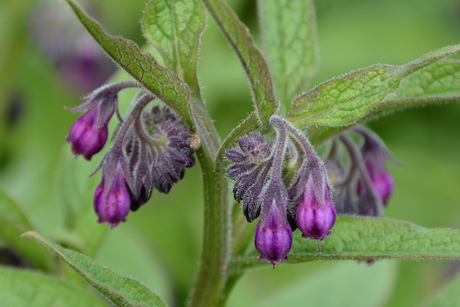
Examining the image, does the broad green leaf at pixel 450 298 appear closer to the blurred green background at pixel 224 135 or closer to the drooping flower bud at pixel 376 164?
the drooping flower bud at pixel 376 164

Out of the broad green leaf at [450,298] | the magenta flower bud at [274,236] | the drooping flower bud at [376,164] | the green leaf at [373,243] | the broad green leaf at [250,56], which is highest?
the broad green leaf at [250,56]

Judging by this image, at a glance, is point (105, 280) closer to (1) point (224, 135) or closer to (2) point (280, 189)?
(2) point (280, 189)

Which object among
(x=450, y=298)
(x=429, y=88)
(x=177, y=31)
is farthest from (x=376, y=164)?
(x=177, y=31)

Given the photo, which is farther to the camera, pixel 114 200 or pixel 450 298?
pixel 450 298

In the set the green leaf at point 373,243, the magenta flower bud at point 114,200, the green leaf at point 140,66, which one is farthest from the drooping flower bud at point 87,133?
the green leaf at point 373,243

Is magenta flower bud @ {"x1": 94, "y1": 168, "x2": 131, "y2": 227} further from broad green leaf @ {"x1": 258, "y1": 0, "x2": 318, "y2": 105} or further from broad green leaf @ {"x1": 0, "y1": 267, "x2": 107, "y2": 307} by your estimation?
broad green leaf @ {"x1": 258, "y1": 0, "x2": 318, "y2": 105}
